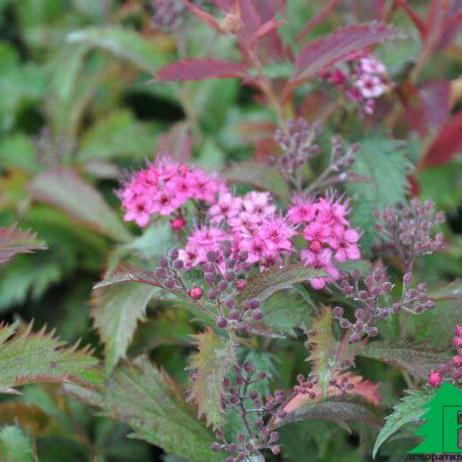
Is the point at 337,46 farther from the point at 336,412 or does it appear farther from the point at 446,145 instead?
the point at 336,412

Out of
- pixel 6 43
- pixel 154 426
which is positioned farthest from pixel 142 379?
pixel 6 43

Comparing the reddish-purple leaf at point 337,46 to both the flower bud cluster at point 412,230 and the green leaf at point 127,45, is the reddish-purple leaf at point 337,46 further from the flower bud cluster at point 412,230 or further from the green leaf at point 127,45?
the green leaf at point 127,45

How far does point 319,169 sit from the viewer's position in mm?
1922

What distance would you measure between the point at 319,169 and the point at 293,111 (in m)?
0.21

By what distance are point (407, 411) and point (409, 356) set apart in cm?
15

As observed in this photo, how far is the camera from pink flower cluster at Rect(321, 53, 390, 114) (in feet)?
5.47

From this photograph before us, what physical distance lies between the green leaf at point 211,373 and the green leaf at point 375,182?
413mm

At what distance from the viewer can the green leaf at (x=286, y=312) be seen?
4.37 ft

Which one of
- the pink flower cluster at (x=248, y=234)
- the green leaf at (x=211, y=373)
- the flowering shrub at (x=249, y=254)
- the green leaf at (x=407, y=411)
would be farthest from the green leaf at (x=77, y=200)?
the green leaf at (x=407, y=411)

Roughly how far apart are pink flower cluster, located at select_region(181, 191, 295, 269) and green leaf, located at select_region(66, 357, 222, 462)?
0.28m

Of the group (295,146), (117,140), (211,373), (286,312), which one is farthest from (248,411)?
(117,140)

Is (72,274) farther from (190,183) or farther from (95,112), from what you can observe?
(190,183)

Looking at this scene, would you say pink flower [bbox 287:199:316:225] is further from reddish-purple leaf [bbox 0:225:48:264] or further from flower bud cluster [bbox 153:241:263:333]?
reddish-purple leaf [bbox 0:225:48:264]

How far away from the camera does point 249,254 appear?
49.6 inches
